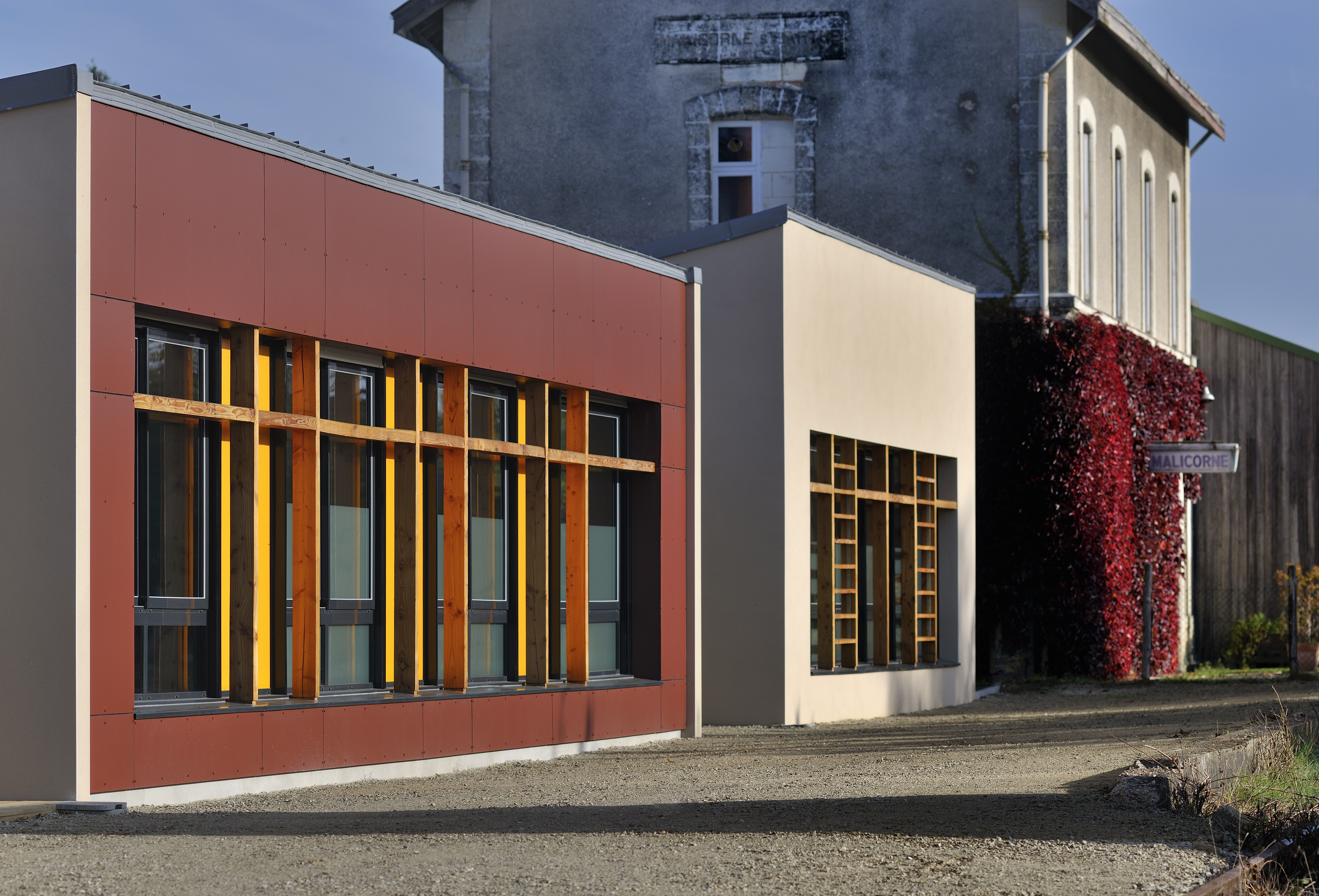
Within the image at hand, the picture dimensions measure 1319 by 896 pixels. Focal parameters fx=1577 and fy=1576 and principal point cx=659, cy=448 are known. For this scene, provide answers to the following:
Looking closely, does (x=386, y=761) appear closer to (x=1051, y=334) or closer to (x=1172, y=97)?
(x=1051, y=334)

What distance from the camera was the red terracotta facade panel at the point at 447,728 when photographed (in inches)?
409

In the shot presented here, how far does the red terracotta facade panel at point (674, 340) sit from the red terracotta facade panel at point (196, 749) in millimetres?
5209

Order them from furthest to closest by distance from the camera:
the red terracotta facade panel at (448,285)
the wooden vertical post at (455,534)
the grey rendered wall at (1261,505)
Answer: the grey rendered wall at (1261,505) < the wooden vertical post at (455,534) < the red terracotta facade panel at (448,285)

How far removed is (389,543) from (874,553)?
7.21m

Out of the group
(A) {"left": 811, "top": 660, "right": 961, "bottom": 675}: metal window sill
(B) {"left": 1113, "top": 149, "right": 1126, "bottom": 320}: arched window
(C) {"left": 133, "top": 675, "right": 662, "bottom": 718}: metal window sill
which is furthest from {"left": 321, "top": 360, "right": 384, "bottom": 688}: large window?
(B) {"left": 1113, "top": 149, "right": 1126, "bottom": 320}: arched window

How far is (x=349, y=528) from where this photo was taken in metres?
10.3

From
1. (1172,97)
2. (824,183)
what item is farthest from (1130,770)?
(1172,97)

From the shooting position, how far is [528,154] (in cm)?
2022

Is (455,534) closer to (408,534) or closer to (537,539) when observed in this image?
(408,534)

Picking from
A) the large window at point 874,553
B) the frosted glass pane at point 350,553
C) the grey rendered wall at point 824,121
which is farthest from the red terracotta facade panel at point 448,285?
the grey rendered wall at point 824,121

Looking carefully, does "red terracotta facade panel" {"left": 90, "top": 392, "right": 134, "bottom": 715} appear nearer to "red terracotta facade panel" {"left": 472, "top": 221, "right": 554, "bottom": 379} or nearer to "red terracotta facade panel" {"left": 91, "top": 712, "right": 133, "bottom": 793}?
"red terracotta facade panel" {"left": 91, "top": 712, "right": 133, "bottom": 793}

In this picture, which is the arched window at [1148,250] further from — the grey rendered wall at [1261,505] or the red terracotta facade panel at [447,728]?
→ the red terracotta facade panel at [447,728]

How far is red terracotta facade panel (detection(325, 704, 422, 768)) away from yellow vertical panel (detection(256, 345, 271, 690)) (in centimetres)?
49

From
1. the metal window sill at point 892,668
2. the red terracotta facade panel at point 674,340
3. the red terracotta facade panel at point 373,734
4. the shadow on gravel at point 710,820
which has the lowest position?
the metal window sill at point 892,668
